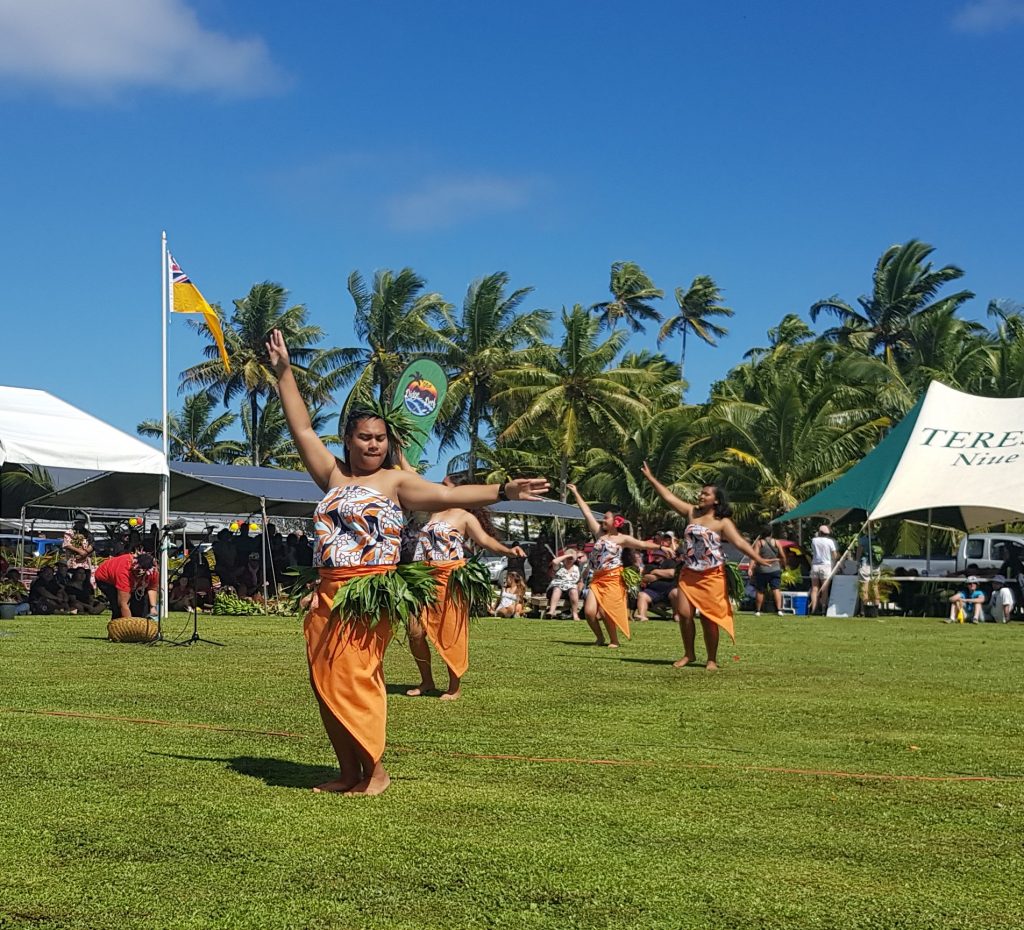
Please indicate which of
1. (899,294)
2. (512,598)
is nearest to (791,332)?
(899,294)

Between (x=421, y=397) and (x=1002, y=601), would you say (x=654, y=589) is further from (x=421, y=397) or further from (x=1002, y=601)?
(x=1002, y=601)

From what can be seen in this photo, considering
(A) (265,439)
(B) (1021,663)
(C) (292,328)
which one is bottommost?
(B) (1021,663)

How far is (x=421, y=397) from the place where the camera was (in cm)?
2573

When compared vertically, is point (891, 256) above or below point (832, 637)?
above

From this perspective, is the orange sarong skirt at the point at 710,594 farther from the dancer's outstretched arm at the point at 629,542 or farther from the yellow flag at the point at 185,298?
the yellow flag at the point at 185,298

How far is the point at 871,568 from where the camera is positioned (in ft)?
93.5

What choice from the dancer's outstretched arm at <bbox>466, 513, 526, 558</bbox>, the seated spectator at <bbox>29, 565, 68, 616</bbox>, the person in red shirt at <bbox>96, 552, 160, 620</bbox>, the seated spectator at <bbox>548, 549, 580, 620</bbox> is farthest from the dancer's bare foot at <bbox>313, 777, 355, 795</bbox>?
the seated spectator at <bbox>548, 549, 580, 620</bbox>

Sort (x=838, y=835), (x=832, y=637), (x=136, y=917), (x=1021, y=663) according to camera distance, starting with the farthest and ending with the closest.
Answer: (x=832, y=637), (x=1021, y=663), (x=838, y=835), (x=136, y=917)

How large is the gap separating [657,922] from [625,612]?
12.4 m

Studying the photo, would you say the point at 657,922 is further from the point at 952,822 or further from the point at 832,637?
the point at 832,637

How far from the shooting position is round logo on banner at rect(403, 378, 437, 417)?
2542 centimetres

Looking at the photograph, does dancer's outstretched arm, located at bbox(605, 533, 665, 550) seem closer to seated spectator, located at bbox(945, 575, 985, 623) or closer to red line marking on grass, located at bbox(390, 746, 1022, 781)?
red line marking on grass, located at bbox(390, 746, 1022, 781)

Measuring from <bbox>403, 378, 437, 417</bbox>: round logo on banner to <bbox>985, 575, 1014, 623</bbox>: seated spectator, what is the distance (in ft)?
38.0

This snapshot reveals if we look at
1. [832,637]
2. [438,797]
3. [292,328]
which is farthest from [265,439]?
[438,797]
